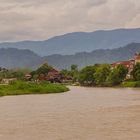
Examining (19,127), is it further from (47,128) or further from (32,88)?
(32,88)

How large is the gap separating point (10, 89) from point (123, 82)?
32.7 meters

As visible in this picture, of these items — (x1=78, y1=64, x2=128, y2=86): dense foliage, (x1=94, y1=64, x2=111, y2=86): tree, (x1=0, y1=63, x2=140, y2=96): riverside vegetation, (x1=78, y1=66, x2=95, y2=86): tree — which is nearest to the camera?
(x1=0, y1=63, x2=140, y2=96): riverside vegetation

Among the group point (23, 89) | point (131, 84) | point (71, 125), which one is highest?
point (131, 84)

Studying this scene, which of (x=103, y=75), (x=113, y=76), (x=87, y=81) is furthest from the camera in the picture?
(x=87, y=81)

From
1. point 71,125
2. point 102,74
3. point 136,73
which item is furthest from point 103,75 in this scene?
point 71,125

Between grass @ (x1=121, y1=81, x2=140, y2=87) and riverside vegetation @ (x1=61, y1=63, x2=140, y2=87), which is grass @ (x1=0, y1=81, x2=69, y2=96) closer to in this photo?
grass @ (x1=121, y1=81, x2=140, y2=87)

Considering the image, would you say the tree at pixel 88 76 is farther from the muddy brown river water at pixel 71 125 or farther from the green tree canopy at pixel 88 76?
the muddy brown river water at pixel 71 125

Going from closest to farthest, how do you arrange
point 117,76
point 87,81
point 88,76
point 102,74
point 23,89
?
point 23,89
point 117,76
point 102,74
point 88,76
point 87,81

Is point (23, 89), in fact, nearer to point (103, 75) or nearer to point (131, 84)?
point (131, 84)

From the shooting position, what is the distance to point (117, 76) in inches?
3489

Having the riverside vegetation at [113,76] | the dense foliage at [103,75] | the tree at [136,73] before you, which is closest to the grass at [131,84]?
the riverside vegetation at [113,76]

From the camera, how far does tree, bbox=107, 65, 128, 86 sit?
88.5 m

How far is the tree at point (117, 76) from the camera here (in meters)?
88.5

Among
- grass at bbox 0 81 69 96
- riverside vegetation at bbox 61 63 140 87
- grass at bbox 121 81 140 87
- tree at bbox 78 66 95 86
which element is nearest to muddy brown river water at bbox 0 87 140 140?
grass at bbox 0 81 69 96
